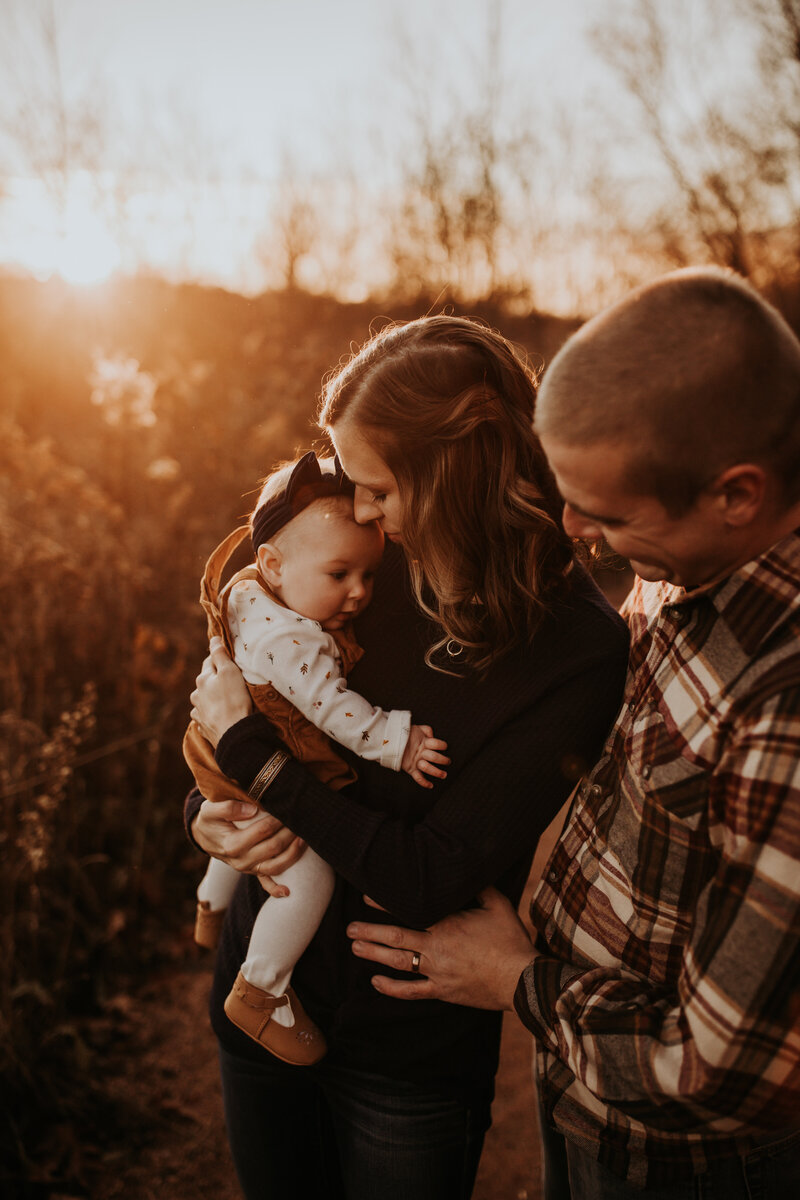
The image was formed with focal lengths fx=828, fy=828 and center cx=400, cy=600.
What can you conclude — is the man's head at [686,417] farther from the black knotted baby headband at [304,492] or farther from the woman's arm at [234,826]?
the woman's arm at [234,826]

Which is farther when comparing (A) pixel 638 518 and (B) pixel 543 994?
(B) pixel 543 994

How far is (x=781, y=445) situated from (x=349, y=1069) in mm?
1496

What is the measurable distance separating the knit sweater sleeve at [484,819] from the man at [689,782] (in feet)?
0.35

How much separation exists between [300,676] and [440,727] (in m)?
0.35

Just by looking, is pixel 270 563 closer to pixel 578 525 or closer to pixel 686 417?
pixel 578 525

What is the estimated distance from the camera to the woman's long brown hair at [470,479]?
63.2 inches

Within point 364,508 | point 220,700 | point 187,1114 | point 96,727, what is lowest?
point 187,1114

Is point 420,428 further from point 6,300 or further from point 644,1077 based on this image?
point 6,300

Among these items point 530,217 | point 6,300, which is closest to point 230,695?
point 6,300

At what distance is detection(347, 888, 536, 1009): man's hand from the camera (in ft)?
5.08

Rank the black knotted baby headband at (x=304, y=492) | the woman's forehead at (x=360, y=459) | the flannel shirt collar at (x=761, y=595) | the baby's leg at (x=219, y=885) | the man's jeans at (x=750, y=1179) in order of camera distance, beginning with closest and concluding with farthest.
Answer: the flannel shirt collar at (x=761, y=595) → the man's jeans at (x=750, y=1179) → the woman's forehead at (x=360, y=459) → the black knotted baby headband at (x=304, y=492) → the baby's leg at (x=219, y=885)

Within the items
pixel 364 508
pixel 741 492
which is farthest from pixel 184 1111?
pixel 741 492

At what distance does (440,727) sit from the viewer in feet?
5.54

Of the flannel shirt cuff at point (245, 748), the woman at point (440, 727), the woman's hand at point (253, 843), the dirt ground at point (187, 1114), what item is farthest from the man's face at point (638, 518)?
the dirt ground at point (187, 1114)
